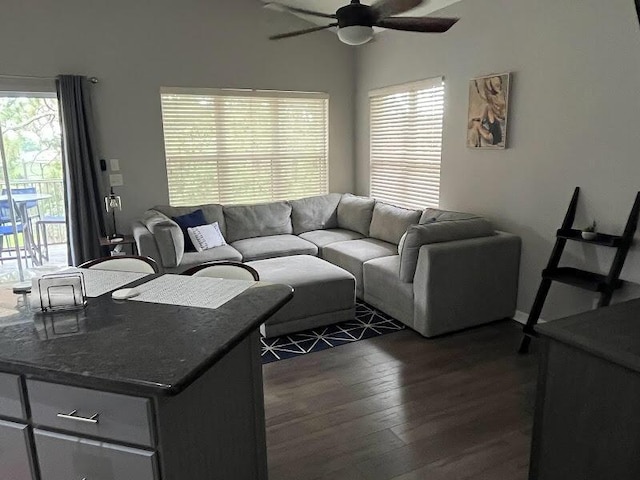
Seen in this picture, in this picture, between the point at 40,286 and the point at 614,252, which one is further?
the point at 614,252

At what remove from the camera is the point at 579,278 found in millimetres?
3152

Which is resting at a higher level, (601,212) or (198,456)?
(601,212)

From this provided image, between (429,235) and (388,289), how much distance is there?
2.11ft

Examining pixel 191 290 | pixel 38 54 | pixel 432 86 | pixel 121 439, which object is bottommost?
pixel 121 439

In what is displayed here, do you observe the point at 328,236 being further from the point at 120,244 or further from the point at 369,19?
the point at 369,19

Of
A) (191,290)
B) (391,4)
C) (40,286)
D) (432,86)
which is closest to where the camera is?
(40,286)

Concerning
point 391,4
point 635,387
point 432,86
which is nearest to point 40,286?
point 635,387

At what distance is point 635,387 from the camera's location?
1389 millimetres

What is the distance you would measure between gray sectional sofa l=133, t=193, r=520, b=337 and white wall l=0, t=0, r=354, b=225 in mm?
829

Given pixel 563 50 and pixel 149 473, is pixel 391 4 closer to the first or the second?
pixel 563 50

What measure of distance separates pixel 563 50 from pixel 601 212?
1196 millimetres

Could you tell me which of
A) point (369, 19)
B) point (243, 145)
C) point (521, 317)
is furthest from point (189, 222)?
point (521, 317)

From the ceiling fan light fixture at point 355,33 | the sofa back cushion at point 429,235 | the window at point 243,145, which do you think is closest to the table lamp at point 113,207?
the window at point 243,145

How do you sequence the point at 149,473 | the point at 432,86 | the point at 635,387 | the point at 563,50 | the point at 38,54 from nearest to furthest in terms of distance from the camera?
1. the point at 149,473
2. the point at 635,387
3. the point at 563,50
4. the point at 38,54
5. the point at 432,86
